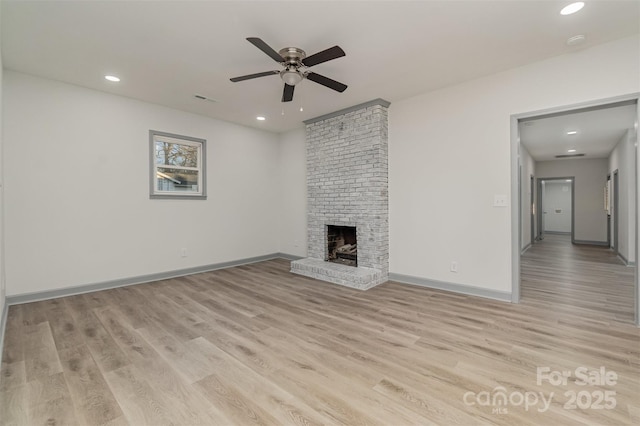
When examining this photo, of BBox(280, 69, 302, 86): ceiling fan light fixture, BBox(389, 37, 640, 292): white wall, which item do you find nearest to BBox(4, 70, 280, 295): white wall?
BBox(280, 69, 302, 86): ceiling fan light fixture

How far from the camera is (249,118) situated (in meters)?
5.44

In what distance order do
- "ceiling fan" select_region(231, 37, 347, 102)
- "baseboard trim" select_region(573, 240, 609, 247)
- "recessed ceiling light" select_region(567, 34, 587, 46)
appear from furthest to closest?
"baseboard trim" select_region(573, 240, 609, 247), "recessed ceiling light" select_region(567, 34, 587, 46), "ceiling fan" select_region(231, 37, 347, 102)

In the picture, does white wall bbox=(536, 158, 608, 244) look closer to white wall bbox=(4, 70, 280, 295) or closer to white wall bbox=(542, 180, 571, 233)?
white wall bbox=(542, 180, 571, 233)

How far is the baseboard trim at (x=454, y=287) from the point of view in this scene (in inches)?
141

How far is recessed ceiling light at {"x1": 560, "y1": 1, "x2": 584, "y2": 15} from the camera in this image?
7.67ft

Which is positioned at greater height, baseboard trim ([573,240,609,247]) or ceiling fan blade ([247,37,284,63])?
ceiling fan blade ([247,37,284,63])

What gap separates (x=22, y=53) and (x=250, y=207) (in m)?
3.81

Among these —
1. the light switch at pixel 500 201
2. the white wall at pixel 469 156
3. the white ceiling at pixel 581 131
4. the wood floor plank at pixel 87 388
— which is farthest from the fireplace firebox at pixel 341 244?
the wood floor plank at pixel 87 388

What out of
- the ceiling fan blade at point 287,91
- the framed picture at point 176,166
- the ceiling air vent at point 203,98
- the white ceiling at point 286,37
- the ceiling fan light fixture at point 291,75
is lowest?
the framed picture at point 176,166

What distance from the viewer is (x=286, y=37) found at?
277cm

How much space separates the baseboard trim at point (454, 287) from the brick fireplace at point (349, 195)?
0.28 meters

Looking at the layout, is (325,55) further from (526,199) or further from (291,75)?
(526,199)

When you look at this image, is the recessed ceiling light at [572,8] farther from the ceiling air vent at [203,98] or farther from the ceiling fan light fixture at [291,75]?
the ceiling air vent at [203,98]

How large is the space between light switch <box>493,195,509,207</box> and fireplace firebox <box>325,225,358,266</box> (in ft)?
7.43
